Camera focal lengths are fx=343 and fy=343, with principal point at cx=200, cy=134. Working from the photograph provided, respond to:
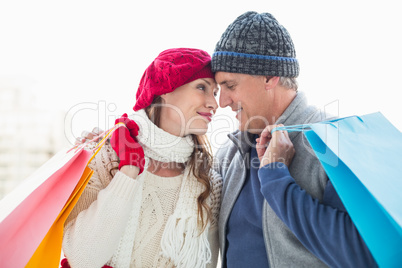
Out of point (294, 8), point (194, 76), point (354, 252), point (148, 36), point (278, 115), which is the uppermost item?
point (294, 8)

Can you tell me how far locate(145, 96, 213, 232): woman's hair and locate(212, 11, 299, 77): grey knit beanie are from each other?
0.31m

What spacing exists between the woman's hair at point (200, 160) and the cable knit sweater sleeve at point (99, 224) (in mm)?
297

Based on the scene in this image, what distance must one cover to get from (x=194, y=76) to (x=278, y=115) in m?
0.38

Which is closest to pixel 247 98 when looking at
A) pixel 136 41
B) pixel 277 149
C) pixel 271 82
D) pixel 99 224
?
pixel 271 82

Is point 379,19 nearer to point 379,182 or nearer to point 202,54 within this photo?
point 202,54

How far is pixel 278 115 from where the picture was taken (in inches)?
54.9

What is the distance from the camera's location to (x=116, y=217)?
1.11m

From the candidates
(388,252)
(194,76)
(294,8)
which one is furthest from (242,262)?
(294,8)

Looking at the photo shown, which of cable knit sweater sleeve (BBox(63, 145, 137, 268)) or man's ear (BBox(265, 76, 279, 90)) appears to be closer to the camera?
cable knit sweater sleeve (BBox(63, 145, 137, 268))

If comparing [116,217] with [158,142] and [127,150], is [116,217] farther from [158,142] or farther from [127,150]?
[158,142]

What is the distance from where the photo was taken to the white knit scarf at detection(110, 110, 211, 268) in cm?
121

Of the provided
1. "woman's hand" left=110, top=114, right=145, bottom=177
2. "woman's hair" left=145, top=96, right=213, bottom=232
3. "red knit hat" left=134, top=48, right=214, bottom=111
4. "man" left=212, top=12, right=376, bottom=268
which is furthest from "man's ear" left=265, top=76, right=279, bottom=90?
"woman's hand" left=110, top=114, right=145, bottom=177

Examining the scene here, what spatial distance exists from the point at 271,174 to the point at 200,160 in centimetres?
43

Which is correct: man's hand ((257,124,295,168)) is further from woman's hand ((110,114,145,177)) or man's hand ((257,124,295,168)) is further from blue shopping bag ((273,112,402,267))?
woman's hand ((110,114,145,177))
